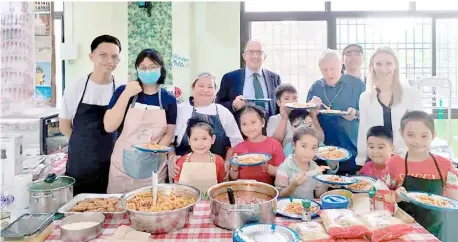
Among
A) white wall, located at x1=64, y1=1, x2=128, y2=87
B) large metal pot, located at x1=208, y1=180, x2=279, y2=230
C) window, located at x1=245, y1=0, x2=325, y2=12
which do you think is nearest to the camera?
large metal pot, located at x1=208, y1=180, x2=279, y2=230

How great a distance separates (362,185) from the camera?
7.05 ft

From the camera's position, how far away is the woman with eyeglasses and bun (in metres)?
2.51

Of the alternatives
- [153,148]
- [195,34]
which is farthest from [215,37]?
[153,148]

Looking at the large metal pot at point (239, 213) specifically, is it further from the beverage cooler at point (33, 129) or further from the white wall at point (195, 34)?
the white wall at point (195, 34)

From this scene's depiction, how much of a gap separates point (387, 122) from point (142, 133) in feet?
5.28

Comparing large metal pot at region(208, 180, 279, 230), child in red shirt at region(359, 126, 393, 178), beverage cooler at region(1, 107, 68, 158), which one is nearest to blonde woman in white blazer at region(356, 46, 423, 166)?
child in red shirt at region(359, 126, 393, 178)

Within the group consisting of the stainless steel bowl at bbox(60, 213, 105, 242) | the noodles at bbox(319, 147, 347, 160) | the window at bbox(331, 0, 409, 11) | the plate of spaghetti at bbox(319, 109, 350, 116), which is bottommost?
the stainless steel bowl at bbox(60, 213, 105, 242)

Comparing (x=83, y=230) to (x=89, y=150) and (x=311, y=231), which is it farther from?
(x=89, y=150)

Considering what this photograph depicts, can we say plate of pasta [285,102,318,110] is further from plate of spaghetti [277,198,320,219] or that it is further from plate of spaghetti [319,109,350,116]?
plate of spaghetti [277,198,320,219]

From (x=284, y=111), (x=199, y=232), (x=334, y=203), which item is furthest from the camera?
(x=284, y=111)

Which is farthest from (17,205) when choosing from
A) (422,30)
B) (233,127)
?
(422,30)

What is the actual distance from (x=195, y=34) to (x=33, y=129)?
303 centimetres

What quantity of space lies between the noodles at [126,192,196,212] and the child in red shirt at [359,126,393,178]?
4.02ft

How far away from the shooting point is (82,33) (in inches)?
164
